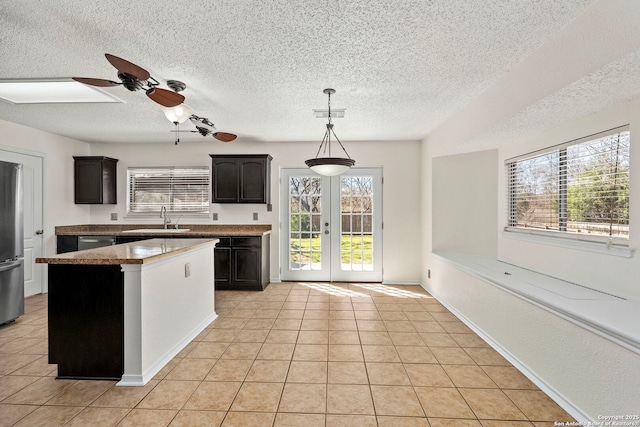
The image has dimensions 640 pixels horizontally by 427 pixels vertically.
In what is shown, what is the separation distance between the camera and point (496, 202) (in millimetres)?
4082

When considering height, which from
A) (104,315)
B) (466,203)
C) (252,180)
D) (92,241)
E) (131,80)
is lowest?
(104,315)

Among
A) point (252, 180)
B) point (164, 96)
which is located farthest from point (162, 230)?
point (164, 96)

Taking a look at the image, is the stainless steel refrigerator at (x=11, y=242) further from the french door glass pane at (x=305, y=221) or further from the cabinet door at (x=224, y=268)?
the french door glass pane at (x=305, y=221)

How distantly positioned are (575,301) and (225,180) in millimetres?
4449

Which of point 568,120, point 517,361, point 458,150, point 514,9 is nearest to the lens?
point 514,9

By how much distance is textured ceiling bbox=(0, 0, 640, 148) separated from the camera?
1.75 m

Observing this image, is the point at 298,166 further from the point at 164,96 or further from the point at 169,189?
the point at 164,96

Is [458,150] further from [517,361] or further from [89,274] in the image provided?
[89,274]

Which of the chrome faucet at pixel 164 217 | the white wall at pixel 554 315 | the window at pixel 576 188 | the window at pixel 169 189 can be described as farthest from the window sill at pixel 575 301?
the chrome faucet at pixel 164 217

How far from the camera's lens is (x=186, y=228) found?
5199mm

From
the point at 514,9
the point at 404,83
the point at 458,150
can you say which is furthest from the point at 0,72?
the point at 458,150

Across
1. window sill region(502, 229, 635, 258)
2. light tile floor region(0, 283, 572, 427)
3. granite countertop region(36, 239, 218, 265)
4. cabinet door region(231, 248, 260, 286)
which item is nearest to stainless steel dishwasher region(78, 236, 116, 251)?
light tile floor region(0, 283, 572, 427)

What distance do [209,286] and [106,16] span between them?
8.26 ft

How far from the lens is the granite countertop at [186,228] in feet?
15.5
